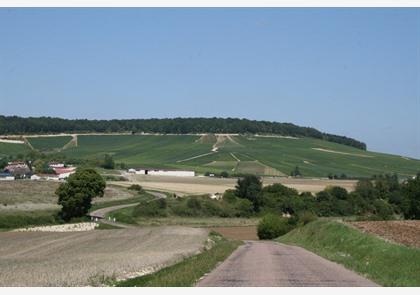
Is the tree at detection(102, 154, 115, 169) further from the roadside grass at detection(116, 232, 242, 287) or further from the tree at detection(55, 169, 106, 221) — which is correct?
the roadside grass at detection(116, 232, 242, 287)

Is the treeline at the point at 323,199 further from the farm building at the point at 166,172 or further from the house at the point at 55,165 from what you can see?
the house at the point at 55,165

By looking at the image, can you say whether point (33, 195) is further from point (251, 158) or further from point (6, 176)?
point (251, 158)

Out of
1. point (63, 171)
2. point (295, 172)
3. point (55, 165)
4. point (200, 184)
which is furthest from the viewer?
point (55, 165)

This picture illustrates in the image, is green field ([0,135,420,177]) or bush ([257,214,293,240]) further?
green field ([0,135,420,177])

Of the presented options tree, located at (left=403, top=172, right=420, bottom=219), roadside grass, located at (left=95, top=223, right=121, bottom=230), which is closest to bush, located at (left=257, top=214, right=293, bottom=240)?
tree, located at (left=403, top=172, right=420, bottom=219)

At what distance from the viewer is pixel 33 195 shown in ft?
326

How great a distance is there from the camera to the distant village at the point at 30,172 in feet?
448

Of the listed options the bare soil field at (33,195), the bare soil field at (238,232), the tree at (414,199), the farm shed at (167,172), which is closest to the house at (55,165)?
the farm shed at (167,172)

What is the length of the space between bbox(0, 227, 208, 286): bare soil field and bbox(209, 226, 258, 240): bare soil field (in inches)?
511

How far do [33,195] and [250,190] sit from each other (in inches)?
A: 1290

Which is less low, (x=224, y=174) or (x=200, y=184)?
(x=224, y=174)

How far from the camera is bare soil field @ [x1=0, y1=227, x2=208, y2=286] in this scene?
22.7 m

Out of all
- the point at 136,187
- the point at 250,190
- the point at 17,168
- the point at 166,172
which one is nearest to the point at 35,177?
the point at 17,168

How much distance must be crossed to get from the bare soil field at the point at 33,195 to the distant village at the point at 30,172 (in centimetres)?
1896
